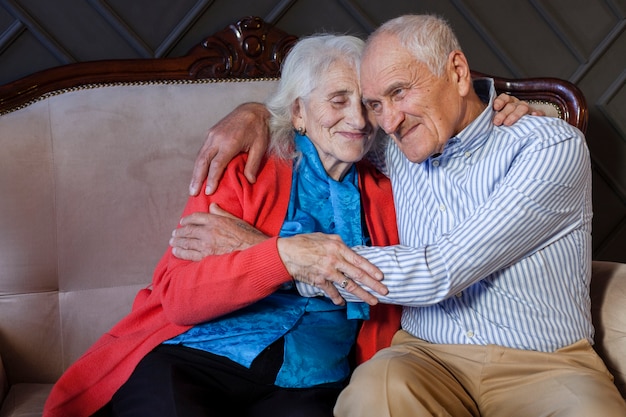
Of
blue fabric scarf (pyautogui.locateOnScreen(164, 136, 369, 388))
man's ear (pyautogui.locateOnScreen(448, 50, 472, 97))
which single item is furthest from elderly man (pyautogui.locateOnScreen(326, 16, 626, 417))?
blue fabric scarf (pyautogui.locateOnScreen(164, 136, 369, 388))

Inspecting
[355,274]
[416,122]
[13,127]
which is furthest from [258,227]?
[13,127]

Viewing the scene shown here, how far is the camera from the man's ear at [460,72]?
173cm

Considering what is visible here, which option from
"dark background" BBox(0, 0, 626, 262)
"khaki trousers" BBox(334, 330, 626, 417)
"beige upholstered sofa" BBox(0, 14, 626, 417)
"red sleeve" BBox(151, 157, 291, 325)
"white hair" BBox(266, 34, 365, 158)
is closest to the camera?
"khaki trousers" BBox(334, 330, 626, 417)

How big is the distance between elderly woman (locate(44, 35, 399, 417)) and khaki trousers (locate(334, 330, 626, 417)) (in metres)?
0.15

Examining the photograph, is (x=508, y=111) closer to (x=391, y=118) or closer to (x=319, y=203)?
(x=391, y=118)

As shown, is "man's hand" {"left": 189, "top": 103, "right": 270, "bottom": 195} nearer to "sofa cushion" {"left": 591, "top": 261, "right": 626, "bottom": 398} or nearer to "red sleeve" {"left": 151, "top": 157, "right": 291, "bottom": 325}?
"red sleeve" {"left": 151, "top": 157, "right": 291, "bottom": 325}

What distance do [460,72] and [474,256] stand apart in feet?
1.45

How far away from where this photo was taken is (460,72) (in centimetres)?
174

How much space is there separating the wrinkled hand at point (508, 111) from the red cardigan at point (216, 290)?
0.38m

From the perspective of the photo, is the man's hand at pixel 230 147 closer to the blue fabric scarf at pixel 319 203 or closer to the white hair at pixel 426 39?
the blue fabric scarf at pixel 319 203

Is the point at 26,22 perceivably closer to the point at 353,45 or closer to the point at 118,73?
the point at 118,73

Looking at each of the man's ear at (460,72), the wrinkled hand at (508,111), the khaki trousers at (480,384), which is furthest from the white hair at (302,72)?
the khaki trousers at (480,384)

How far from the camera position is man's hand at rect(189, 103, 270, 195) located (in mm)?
1866

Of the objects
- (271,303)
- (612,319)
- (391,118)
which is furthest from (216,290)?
(612,319)
